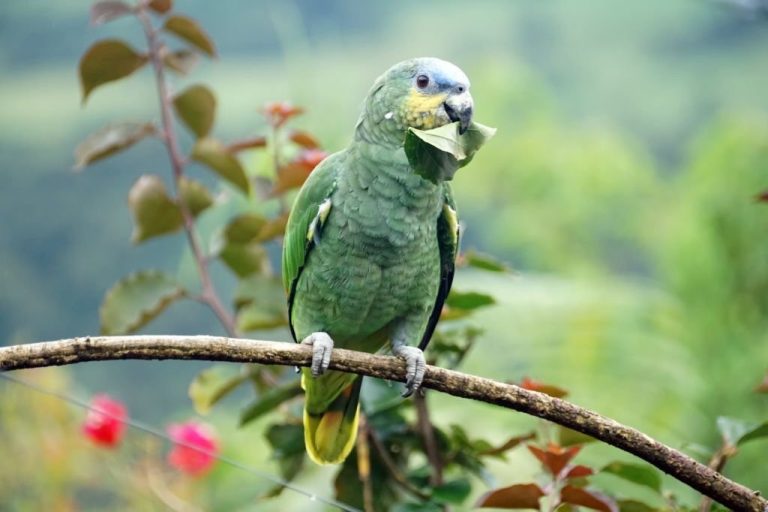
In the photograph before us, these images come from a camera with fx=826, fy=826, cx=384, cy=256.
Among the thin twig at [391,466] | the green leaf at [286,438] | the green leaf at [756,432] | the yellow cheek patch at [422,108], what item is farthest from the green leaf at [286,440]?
the green leaf at [756,432]

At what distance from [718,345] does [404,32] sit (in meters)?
1.74

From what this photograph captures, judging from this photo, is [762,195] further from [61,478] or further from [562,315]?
[562,315]

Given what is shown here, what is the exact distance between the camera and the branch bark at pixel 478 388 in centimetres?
82

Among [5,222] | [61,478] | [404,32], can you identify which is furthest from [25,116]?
[404,32]

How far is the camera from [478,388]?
880 mm

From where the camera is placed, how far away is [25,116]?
2781 millimetres

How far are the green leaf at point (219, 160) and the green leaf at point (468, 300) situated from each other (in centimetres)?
40

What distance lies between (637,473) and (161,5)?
1.02 m

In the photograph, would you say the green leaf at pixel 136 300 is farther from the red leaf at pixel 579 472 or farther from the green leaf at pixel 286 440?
the red leaf at pixel 579 472

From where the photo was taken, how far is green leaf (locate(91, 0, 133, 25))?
4.41 feet

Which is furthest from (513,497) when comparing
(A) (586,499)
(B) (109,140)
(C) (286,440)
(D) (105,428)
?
(D) (105,428)

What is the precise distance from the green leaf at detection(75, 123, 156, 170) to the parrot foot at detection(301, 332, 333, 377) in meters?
0.47

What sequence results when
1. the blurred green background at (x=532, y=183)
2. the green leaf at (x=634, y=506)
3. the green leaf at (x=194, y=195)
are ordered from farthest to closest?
the blurred green background at (x=532, y=183)
the green leaf at (x=194, y=195)
the green leaf at (x=634, y=506)

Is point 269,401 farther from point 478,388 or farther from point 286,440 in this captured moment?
point 478,388
